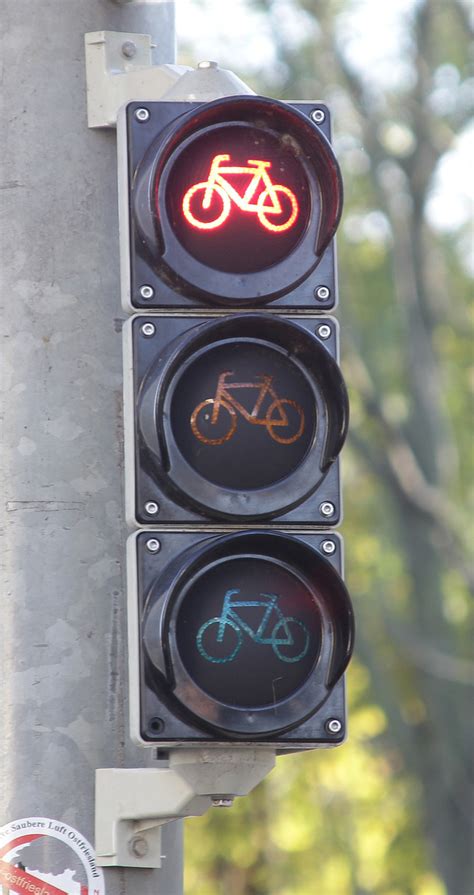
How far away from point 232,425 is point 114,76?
2.91 feet

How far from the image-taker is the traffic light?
291 centimetres

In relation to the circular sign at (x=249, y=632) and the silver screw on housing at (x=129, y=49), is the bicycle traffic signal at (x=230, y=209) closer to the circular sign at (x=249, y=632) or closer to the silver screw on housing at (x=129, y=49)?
the silver screw on housing at (x=129, y=49)

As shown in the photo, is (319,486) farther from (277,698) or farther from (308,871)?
(308,871)

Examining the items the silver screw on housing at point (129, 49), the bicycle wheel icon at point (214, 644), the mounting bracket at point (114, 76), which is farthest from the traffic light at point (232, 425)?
the silver screw on housing at point (129, 49)

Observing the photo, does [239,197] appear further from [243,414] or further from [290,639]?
[290,639]

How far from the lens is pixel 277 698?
295 cm

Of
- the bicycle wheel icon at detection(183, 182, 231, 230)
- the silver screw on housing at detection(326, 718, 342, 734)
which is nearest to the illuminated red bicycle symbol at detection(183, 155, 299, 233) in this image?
the bicycle wheel icon at detection(183, 182, 231, 230)

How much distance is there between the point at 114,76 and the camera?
3441 mm

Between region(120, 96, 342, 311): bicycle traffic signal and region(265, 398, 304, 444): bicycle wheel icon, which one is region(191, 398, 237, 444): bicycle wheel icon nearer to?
region(265, 398, 304, 444): bicycle wheel icon

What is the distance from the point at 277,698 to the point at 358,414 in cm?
1347

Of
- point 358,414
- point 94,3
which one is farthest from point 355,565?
point 94,3

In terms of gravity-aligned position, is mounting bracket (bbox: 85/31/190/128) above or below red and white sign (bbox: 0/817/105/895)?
above

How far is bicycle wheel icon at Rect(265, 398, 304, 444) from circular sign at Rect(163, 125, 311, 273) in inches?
10.7

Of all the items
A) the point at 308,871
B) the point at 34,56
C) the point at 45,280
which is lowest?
the point at 308,871
